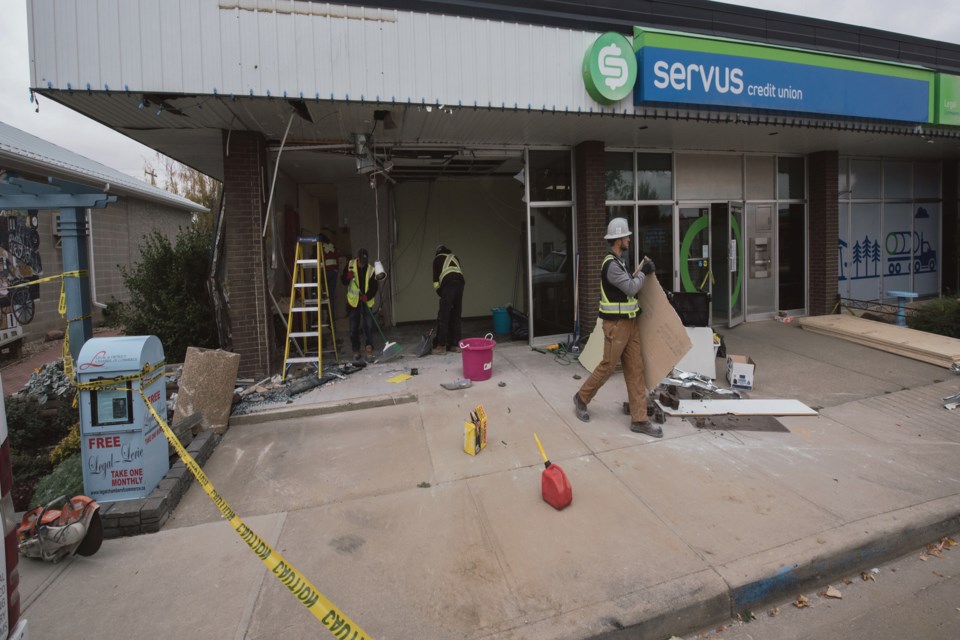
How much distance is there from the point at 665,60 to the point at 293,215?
7024mm

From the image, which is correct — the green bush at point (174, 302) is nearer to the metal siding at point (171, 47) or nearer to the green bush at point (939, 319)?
the metal siding at point (171, 47)

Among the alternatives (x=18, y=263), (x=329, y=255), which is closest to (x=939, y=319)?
(x=329, y=255)

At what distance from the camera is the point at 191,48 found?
521 centimetres

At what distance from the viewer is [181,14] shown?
5.18m

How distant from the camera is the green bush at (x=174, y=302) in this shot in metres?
7.73

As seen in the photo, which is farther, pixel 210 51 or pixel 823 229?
pixel 823 229

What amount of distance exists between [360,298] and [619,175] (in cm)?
507

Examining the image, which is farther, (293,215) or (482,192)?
(482,192)

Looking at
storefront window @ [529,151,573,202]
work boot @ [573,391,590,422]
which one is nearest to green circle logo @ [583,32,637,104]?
storefront window @ [529,151,573,202]

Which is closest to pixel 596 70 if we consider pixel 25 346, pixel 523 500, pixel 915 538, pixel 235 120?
pixel 235 120

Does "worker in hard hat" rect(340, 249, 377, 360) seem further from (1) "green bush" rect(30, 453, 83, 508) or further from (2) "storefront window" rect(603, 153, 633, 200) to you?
(2) "storefront window" rect(603, 153, 633, 200)

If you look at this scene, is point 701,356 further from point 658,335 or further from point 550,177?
point 550,177

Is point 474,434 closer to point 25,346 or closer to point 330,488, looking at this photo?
point 330,488

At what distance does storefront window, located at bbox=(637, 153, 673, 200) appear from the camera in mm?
9219
